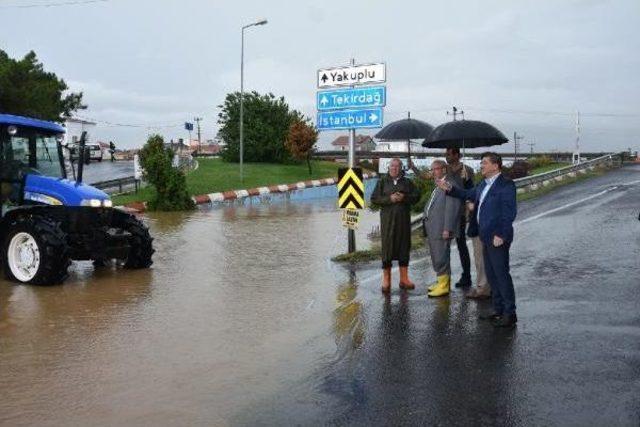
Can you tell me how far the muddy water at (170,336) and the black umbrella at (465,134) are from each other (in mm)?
2620

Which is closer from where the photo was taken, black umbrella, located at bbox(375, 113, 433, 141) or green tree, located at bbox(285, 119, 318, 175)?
black umbrella, located at bbox(375, 113, 433, 141)

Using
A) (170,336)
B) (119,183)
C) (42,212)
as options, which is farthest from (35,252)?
(119,183)

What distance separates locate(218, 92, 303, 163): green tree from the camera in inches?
2073

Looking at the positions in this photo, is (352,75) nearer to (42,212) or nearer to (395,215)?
(395,215)

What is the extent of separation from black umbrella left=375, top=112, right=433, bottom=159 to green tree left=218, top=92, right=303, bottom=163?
39.3 metres

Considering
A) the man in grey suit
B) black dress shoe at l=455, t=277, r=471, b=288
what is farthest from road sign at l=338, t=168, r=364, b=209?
the man in grey suit

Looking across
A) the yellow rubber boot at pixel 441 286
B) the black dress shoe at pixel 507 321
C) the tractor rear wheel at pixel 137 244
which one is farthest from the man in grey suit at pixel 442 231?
the tractor rear wheel at pixel 137 244

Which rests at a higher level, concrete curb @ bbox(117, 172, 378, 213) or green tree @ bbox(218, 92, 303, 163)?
green tree @ bbox(218, 92, 303, 163)

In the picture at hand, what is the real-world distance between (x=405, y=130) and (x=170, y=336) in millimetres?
7643

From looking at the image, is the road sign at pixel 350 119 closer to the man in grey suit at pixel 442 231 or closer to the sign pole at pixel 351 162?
the sign pole at pixel 351 162

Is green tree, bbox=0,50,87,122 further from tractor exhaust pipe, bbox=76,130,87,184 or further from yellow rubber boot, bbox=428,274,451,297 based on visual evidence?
yellow rubber boot, bbox=428,274,451,297

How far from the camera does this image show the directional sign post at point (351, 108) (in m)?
11.9

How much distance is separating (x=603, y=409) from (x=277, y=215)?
1833 centimetres

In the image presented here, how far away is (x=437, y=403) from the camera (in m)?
4.88
